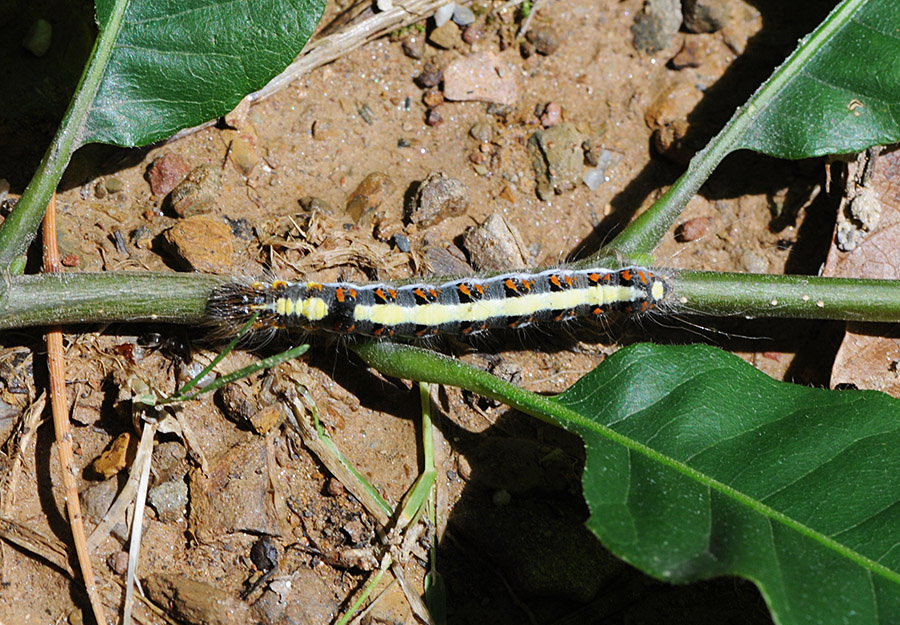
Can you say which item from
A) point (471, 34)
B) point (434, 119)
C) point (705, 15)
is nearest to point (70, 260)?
point (434, 119)

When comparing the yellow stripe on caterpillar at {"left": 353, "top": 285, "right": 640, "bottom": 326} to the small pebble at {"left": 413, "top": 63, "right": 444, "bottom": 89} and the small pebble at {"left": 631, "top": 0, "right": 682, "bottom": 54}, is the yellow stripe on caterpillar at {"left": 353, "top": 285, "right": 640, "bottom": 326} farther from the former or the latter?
the small pebble at {"left": 631, "top": 0, "right": 682, "bottom": 54}

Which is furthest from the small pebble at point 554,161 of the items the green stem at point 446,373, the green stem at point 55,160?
the green stem at point 55,160

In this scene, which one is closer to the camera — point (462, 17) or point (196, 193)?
point (196, 193)

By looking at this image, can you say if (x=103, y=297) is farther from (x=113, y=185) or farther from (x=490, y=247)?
(x=490, y=247)

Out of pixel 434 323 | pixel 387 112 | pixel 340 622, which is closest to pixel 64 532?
pixel 340 622

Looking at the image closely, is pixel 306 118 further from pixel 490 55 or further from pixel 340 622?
pixel 340 622

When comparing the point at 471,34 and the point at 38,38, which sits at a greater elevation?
the point at 38,38
